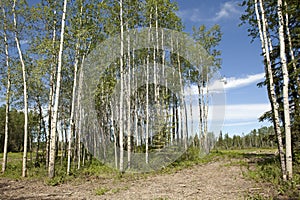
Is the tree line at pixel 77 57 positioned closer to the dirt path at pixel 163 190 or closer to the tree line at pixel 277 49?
the dirt path at pixel 163 190

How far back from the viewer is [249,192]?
22.6 ft

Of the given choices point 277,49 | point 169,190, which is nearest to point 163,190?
point 169,190

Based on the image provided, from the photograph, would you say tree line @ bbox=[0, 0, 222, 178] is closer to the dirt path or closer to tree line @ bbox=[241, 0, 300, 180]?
the dirt path

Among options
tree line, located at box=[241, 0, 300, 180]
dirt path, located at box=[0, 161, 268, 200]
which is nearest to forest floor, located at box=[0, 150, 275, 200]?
dirt path, located at box=[0, 161, 268, 200]

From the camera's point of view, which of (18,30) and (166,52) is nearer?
(18,30)

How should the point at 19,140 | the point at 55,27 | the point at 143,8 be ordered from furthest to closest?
1. the point at 19,140
2. the point at 143,8
3. the point at 55,27

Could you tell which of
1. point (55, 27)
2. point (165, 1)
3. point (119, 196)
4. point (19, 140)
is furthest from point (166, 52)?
point (19, 140)

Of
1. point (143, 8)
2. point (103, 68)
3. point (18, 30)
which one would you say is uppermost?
point (143, 8)

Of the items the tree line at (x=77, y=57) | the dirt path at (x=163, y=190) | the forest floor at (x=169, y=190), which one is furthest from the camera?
the tree line at (x=77, y=57)

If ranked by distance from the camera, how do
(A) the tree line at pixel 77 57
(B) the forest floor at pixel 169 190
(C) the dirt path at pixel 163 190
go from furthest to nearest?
1. (A) the tree line at pixel 77 57
2. (C) the dirt path at pixel 163 190
3. (B) the forest floor at pixel 169 190

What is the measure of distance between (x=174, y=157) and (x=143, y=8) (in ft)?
31.9

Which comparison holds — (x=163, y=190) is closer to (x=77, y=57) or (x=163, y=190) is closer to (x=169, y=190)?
(x=169, y=190)

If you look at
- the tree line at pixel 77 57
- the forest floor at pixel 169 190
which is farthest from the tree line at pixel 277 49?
the tree line at pixel 77 57

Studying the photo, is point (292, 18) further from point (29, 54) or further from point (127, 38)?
point (29, 54)
